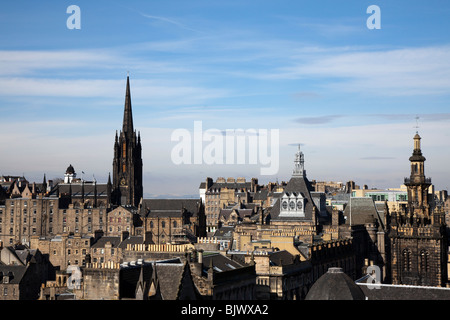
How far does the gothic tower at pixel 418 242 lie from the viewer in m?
87.2

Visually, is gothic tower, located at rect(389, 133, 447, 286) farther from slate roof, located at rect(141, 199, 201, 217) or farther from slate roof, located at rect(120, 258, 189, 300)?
slate roof, located at rect(141, 199, 201, 217)

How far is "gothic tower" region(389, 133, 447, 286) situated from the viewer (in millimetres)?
87250

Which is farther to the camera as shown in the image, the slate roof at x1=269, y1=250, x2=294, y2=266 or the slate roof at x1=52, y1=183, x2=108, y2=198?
the slate roof at x1=52, y1=183, x2=108, y2=198

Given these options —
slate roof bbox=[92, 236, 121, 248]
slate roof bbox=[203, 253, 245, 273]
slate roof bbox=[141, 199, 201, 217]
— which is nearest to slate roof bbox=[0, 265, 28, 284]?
slate roof bbox=[92, 236, 121, 248]

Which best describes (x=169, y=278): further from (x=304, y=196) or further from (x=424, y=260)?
(x=304, y=196)

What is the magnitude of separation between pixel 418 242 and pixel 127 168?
98.3 m

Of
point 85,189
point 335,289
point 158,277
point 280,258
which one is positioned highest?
point 85,189

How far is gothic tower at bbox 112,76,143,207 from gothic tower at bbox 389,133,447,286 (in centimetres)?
9147

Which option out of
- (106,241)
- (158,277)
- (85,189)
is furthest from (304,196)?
(85,189)

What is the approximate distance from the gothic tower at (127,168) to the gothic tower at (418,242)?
91.5 meters

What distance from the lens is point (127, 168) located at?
174 metres

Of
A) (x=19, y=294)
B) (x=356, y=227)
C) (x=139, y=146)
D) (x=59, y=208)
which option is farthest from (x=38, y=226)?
(x=356, y=227)

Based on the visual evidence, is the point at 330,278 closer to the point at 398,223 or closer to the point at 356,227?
the point at 398,223
